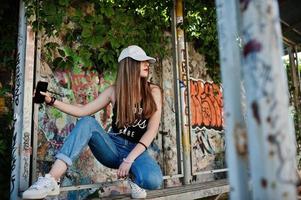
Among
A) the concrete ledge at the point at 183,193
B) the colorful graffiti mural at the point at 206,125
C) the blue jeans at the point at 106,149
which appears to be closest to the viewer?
the blue jeans at the point at 106,149

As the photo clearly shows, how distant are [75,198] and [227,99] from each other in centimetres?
323

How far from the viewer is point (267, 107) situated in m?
0.81

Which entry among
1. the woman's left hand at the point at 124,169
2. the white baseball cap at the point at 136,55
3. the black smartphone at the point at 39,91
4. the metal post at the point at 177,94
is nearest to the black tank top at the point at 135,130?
the woman's left hand at the point at 124,169

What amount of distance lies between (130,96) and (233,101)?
186cm

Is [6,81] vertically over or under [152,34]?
under

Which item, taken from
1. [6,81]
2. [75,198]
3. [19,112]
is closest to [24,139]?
[19,112]

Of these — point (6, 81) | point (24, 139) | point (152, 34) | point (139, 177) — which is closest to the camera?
point (139, 177)

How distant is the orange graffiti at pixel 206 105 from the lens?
5523mm

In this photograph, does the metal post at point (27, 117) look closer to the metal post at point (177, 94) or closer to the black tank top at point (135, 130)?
the black tank top at point (135, 130)

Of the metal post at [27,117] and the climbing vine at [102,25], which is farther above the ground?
the climbing vine at [102,25]

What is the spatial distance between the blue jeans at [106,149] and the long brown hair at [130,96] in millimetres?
210

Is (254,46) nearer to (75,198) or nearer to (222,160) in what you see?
(75,198)

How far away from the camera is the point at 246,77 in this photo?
2.83 feet

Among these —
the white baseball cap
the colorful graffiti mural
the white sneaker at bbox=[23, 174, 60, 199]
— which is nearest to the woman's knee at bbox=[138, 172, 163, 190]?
the white sneaker at bbox=[23, 174, 60, 199]
